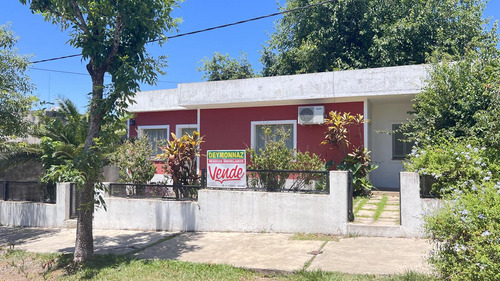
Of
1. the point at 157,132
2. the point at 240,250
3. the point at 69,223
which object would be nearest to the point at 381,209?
the point at 240,250

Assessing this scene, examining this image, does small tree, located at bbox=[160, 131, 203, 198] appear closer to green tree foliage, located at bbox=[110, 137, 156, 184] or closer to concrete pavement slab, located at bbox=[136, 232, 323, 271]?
green tree foliage, located at bbox=[110, 137, 156, 184]

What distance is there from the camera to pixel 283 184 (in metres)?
8.30

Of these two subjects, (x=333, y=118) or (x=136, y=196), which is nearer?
(x=136, y=196)

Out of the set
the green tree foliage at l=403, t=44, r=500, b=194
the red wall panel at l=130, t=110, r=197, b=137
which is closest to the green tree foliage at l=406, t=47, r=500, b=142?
the green tree foliage at l=403, t=44, r=500, b=194

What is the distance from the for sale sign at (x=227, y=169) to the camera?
8.39 metres

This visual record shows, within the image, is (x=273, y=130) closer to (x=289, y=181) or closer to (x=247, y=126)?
(x=247, y=126)

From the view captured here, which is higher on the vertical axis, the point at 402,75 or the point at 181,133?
the point at 402,75

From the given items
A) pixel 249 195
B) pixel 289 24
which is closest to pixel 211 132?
pixel 249 195

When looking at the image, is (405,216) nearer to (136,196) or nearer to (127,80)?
(127,80)

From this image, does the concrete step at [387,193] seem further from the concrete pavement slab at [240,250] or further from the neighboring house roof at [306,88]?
the concrete pavement slab at [240,250]

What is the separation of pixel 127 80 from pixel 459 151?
19.1 ft

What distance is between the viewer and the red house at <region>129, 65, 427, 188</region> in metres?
10.3

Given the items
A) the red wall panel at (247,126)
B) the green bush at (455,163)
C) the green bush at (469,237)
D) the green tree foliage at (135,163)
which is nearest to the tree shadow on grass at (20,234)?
the green tree foliage at (135,163)

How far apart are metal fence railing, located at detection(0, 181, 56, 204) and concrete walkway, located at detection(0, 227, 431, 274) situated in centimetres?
140
